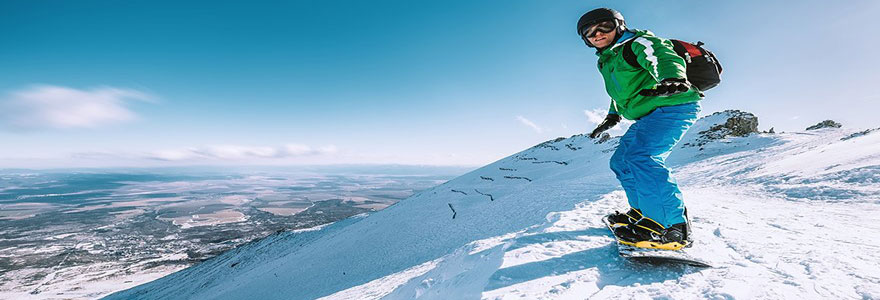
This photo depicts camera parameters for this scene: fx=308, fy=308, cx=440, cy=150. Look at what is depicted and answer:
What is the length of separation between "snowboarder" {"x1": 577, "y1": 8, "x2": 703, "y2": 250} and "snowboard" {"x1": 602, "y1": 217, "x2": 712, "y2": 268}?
125mm

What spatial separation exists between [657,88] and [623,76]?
52 cm

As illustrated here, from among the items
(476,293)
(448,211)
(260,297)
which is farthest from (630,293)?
(260,297)

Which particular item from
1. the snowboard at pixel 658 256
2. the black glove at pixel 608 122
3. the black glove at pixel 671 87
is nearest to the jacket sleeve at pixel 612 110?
the black glove at pixel 608 122

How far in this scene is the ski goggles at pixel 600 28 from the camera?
9.53 ft

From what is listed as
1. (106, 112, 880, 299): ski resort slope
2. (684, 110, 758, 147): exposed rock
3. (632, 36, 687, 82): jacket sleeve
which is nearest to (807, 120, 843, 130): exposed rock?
(684, 110, 758, 147): exposed rock

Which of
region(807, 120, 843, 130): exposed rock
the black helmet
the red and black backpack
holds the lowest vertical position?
the red and black backpack

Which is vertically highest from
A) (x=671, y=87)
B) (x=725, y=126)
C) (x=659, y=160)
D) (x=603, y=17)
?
(x=725, y=126)

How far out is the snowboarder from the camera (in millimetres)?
2428

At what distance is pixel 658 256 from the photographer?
228cm

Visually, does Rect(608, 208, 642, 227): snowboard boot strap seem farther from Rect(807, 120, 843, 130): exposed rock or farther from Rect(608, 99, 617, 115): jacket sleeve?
Rect(807, 120, 843, 130): exposed rock

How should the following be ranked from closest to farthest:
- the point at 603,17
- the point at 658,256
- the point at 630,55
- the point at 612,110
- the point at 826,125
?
1. the point at 658,256
2. the point at 630,55
3. the point at 603,17
4. the point at 612,110
5. the point at 826,125

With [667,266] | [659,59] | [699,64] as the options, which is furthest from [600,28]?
[667,266]

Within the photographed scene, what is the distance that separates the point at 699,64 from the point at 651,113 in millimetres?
506

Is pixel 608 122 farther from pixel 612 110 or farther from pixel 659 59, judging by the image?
pixel 659 59
